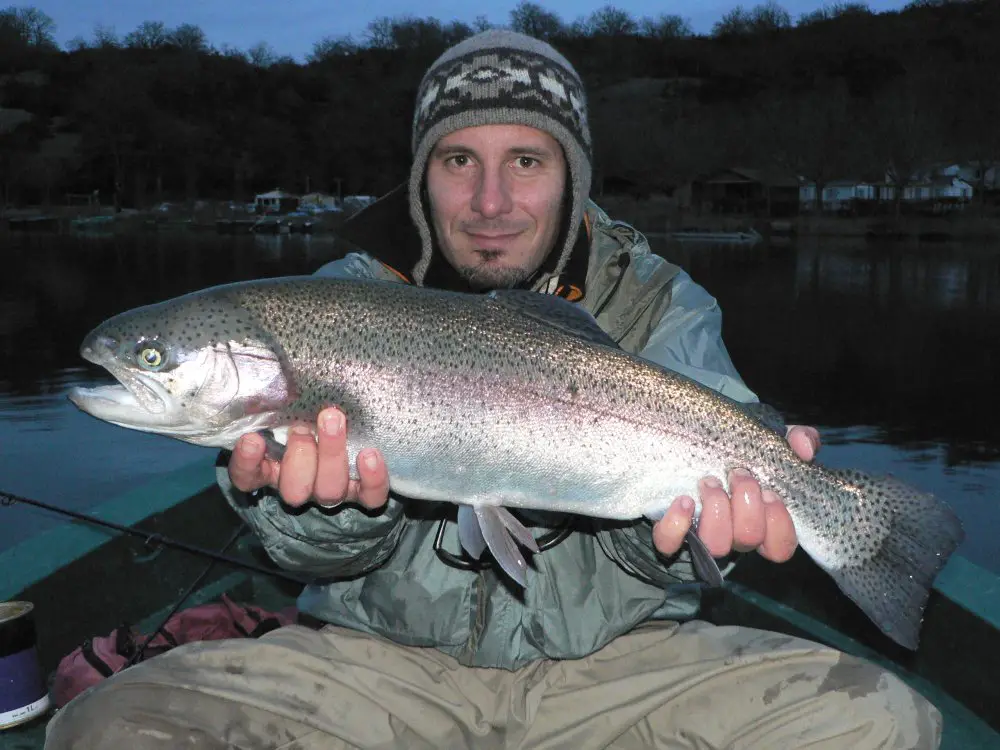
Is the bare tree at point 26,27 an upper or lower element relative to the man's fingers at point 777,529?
upper

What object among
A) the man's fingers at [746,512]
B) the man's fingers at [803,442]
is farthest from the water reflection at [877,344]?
the man's fingers at [746,512]

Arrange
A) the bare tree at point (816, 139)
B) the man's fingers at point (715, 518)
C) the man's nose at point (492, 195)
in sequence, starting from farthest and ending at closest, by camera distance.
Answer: the bare tree at point (816, 139) < the man's nose at point (492, 195) < the man's fingers at point (715, 518)

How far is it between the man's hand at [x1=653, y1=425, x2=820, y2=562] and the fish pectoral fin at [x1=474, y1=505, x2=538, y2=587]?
41cm

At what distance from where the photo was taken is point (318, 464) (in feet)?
8.95

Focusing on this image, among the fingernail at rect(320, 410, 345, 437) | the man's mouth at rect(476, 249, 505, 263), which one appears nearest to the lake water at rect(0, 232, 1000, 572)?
the man's mouth at rect(476, 249, 505, 263)

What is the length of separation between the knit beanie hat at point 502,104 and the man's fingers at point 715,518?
4.10 feet

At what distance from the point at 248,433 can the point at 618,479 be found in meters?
1.09

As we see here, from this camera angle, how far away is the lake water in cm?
980

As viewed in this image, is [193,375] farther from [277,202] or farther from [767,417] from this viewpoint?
[277,202]

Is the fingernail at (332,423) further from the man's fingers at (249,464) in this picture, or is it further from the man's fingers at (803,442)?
the man's fingers at (803,442)

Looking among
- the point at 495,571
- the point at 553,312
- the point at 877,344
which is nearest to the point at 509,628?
the point at 495,571

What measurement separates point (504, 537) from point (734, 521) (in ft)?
2.25

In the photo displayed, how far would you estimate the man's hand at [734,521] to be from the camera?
9.15 ft

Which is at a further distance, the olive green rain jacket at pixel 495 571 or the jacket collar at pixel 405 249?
the jacket collar at pixel 405 249
